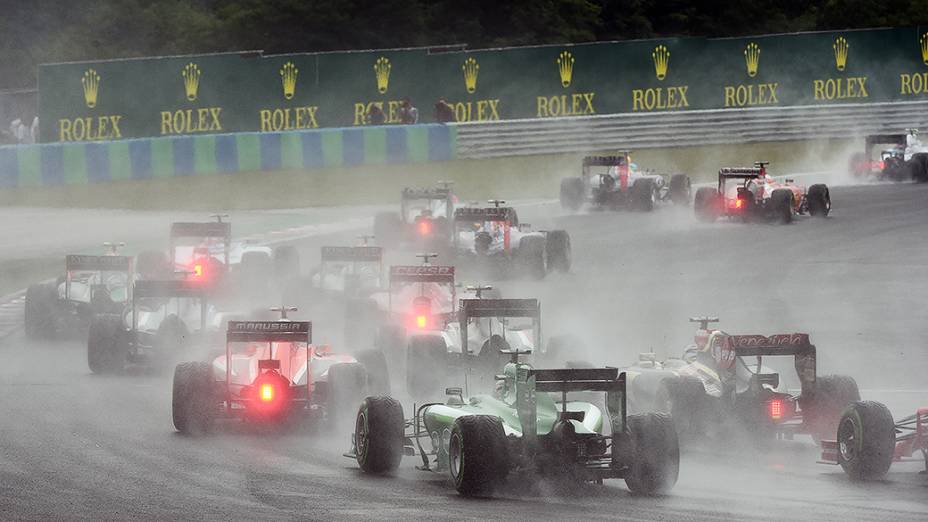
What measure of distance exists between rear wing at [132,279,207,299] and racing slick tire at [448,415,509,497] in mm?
9381

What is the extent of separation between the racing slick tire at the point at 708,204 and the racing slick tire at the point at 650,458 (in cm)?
2587

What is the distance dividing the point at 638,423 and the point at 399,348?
846 centimetres

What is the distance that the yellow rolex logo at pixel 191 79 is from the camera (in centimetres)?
4756

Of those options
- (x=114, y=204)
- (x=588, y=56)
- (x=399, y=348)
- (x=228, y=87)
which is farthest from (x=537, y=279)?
(x=588, y=56)

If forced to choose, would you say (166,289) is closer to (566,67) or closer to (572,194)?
(572,194)

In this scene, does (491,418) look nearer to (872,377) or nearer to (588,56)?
(872,377)

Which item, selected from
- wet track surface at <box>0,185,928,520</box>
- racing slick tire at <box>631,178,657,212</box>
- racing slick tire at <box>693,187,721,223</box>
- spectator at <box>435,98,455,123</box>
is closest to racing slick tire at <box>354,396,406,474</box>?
wet track surface at <box>0,185,928,520</box>

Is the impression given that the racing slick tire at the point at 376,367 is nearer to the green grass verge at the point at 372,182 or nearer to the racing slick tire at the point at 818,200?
the racing slick tire at the point at 818,200

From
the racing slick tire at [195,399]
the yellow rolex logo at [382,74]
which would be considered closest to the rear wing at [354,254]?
the racing slick tire at [195,399]

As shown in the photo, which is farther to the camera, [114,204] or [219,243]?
[114,204]

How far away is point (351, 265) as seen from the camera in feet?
104

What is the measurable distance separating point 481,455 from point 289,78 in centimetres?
3502

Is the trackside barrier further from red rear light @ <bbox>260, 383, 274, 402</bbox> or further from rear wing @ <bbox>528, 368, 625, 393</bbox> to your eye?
rear wing @ <bbox>528, 368, 625, 393</bbox>


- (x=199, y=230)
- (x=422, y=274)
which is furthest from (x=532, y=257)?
(x=422, y=274)
